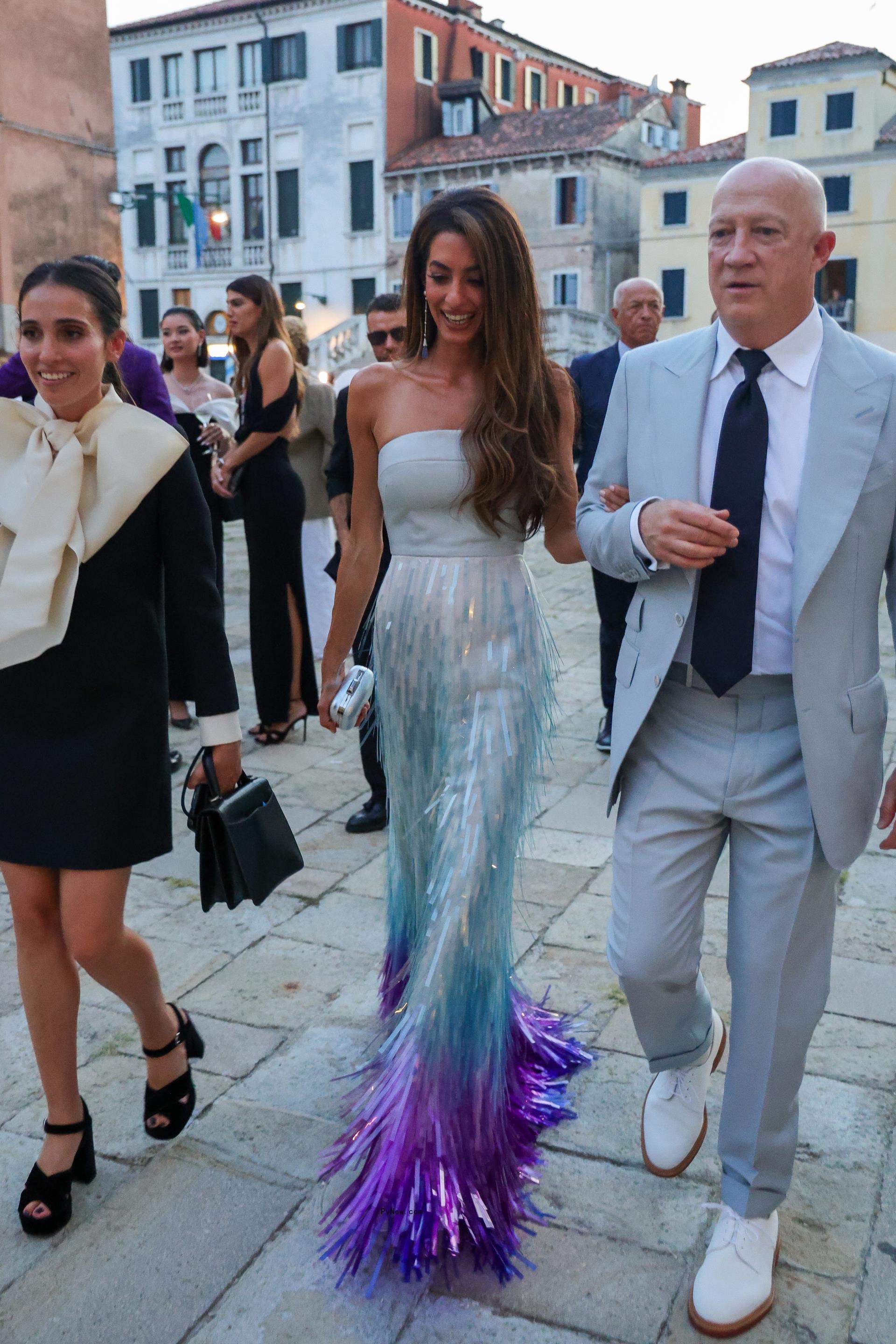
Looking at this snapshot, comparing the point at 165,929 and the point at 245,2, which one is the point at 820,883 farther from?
the point at 245,2

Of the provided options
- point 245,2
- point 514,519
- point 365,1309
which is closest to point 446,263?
point 514,519

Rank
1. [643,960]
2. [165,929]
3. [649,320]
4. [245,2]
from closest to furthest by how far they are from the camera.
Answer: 1. [643,960]
2. [165,929]
3. [649,320]
4. [245,2]

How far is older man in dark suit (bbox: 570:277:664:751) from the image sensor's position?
5422 millimetres

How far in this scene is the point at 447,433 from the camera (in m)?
2.66

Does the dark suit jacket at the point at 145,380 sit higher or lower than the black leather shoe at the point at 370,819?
higher

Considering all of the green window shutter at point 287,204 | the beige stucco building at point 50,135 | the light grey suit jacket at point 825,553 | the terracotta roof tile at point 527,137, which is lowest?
the light grey suit jacket at point 825,553

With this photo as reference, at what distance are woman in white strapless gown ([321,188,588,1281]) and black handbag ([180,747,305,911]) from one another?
312 millimetres

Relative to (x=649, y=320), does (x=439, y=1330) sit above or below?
below

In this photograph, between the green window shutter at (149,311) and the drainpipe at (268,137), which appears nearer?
the drainpipe at (268,137)

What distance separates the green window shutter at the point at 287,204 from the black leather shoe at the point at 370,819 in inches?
1539

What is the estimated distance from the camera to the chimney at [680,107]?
41.7 m

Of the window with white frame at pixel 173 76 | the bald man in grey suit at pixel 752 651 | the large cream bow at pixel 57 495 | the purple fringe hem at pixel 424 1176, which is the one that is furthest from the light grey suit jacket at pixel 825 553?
the window with white frame at pixel 173 76

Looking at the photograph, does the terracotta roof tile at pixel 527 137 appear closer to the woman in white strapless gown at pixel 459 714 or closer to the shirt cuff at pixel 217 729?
the woman in white strapless gown at pixel 459 714

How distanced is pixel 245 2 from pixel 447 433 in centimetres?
4495
